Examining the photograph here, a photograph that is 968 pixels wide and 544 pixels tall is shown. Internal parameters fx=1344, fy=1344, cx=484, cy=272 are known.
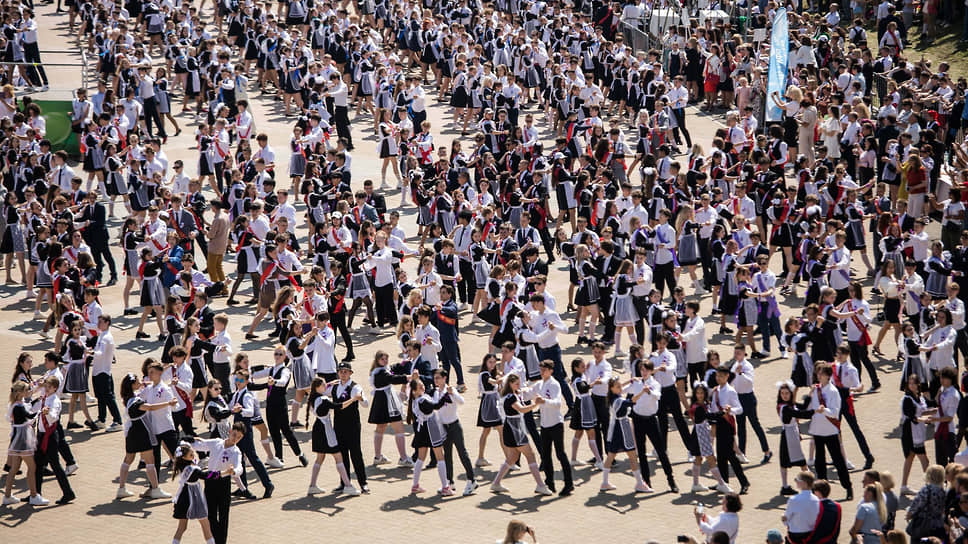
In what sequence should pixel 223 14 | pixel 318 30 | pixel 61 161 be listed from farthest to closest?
pixel 223 14, pixel 318 30, pixel 61 161

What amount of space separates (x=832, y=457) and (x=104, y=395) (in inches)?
340

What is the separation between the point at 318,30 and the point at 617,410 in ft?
70.5

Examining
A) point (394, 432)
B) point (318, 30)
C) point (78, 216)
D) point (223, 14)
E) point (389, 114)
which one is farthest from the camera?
point (223, 14)

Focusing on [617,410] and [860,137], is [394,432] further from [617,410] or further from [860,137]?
[860,137]

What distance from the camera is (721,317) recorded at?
19609 millimetres

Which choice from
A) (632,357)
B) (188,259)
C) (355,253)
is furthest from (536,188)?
(632,357)

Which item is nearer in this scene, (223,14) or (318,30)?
(318,30)

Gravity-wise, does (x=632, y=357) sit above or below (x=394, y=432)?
above

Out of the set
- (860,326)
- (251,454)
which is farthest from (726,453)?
(251,454)

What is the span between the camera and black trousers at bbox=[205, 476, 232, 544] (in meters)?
13.3

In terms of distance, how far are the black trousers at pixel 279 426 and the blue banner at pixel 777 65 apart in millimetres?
14500

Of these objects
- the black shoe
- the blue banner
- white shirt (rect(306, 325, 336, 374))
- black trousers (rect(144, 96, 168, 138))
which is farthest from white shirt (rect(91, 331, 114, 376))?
the blue banner

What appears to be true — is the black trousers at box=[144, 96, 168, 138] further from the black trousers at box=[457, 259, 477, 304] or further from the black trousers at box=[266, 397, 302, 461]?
the black trousers at box=[266, 397, 302, 461]

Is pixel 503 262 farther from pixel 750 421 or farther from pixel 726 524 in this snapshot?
pixel 726 524
